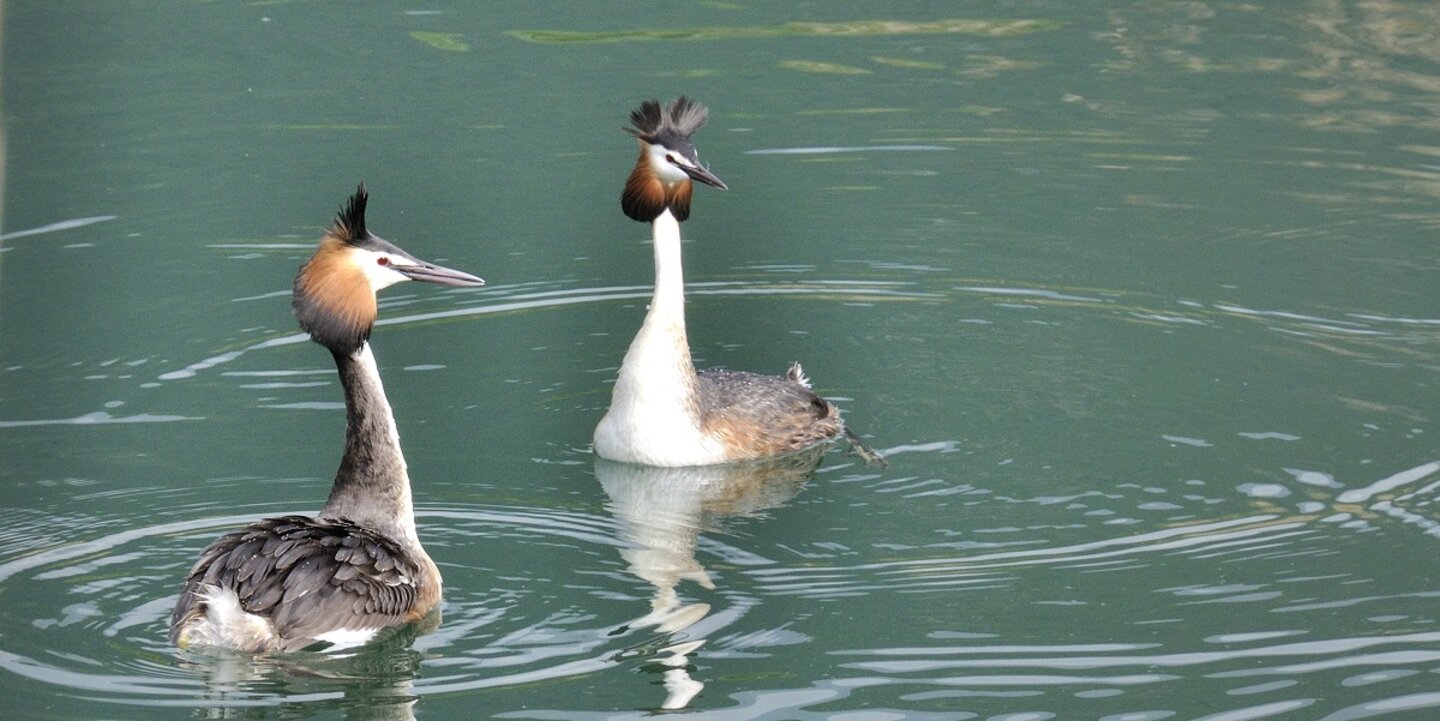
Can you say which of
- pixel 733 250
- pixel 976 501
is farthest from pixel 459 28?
pixel 976 501

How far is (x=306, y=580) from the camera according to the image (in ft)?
23.5

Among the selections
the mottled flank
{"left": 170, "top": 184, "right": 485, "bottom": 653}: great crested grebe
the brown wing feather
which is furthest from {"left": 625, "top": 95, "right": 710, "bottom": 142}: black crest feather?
the mottled flank

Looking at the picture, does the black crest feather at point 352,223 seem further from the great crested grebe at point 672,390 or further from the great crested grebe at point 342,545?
the great crested grebe at point 672,390

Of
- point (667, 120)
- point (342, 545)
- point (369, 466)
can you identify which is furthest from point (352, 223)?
point (667, 120)

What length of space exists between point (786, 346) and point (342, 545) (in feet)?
15.6

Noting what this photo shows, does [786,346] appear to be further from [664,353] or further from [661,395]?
[661,395]

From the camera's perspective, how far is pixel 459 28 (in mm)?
20000

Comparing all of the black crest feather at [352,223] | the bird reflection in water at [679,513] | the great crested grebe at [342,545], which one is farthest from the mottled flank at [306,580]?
the black crest feather at [352,223]

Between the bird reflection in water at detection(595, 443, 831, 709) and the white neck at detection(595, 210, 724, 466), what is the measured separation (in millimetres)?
94

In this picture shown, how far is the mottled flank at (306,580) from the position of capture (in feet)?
23.2

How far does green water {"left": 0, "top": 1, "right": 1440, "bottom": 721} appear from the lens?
729 centimetres

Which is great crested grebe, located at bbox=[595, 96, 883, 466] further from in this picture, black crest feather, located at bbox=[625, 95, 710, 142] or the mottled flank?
the mottled flank

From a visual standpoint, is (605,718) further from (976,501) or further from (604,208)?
(604,208)

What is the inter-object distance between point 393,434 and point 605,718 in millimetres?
1680
